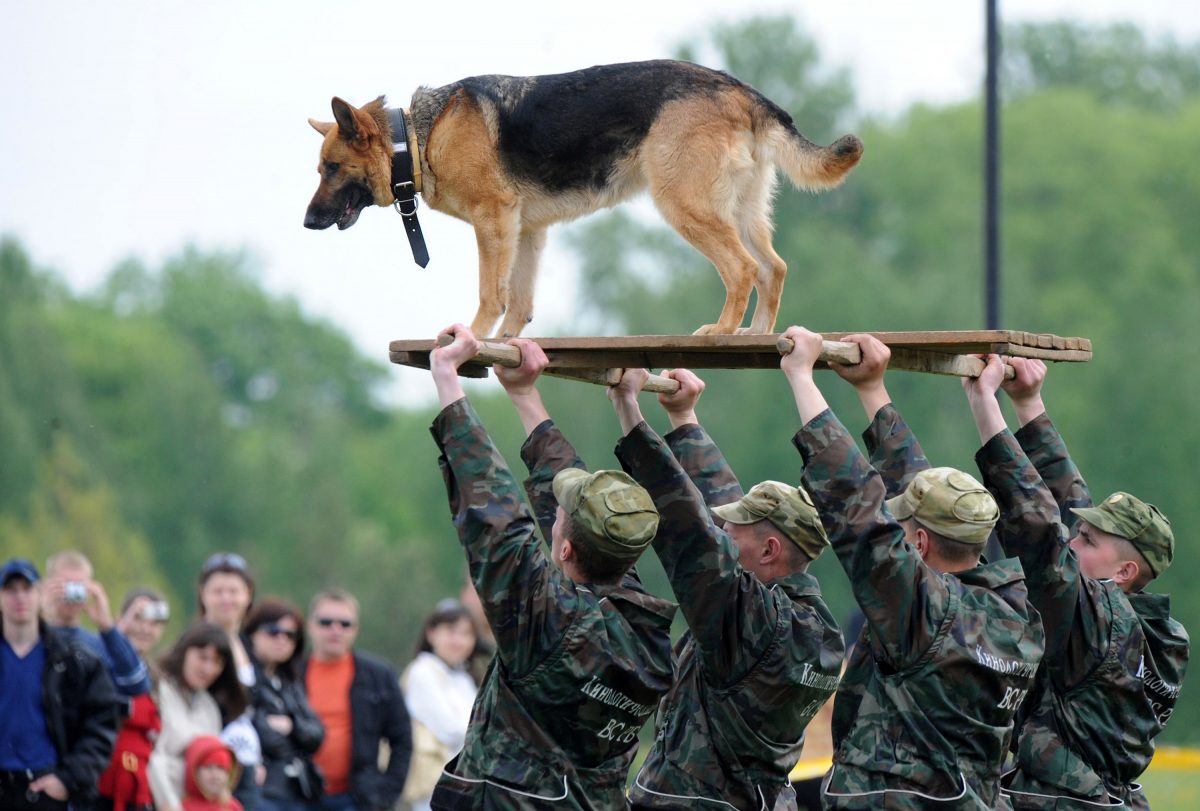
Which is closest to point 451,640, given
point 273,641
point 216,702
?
point 273,641

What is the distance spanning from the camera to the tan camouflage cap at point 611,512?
5270 mm

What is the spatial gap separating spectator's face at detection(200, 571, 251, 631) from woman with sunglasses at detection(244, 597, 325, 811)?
0.17 meters

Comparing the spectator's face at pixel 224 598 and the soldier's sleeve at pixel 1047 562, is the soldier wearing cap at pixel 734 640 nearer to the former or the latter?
the soldier's sleeve at pixel 1047 562

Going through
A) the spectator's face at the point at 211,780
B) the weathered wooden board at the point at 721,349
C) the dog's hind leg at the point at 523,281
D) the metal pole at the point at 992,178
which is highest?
the metal pole at the point at 992,178

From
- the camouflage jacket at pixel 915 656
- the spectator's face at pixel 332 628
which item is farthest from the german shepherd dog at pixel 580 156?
the spectator's face at pixel 332 628

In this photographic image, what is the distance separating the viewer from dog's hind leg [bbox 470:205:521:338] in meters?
6.82

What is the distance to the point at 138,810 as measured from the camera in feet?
28.7

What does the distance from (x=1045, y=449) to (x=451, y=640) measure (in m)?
4.68

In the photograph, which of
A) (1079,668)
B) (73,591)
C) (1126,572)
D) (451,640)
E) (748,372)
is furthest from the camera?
(748,372)

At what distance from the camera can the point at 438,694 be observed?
10.3 m

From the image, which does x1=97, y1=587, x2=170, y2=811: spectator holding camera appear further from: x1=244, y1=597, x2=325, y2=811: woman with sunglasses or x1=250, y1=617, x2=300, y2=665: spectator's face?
x1=250, y1=617, x2=300, y2=665: spectator's face

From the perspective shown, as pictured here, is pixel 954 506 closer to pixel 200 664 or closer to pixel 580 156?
pixel 580 156

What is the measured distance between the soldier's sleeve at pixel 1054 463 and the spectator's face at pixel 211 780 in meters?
4.66

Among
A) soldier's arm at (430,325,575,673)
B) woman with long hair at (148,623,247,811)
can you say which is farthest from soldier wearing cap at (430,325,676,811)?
woman with long hair at (148,623,247,811)
